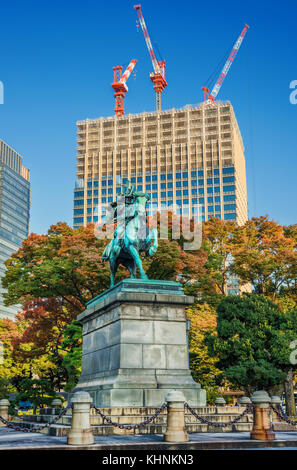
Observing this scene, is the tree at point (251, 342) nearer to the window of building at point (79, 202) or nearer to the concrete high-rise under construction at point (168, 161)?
the concrete high-rise under construction at point (168, 161)

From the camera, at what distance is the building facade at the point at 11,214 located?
150 m

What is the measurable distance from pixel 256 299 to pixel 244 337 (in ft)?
8.72

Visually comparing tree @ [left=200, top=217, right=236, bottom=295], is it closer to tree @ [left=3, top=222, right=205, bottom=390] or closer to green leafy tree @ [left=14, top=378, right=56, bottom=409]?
tree @ [left=3, top=222, right=205, bottom=390]

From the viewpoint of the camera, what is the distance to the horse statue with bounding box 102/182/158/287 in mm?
18312

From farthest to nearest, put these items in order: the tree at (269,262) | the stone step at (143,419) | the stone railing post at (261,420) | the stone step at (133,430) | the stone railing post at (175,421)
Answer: the tree at (269,262) < the stone step at (143,419) < the stone step at (133,430) < the stone railing post at (261,420) < the stone railing post at (175,421)

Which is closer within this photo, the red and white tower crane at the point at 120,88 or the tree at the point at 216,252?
the tree at the point at 216,252

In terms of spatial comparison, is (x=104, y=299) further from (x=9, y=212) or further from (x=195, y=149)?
(x=9, y=212)

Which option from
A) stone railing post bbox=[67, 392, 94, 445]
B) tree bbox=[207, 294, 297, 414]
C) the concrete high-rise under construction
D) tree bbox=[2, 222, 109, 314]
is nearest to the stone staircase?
stone railing post bbox=[67, 392, 94, 445]

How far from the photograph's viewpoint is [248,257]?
125 ft

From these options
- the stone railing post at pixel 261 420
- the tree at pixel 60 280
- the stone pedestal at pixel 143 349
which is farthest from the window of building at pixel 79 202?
Result: the stone railing post at pixel 261 420

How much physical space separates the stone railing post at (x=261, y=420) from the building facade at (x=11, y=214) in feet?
455

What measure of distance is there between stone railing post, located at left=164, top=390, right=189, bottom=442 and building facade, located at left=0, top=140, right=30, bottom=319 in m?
139

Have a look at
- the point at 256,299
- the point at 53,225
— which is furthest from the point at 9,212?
the point at 256,299

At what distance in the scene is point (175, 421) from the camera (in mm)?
11234
